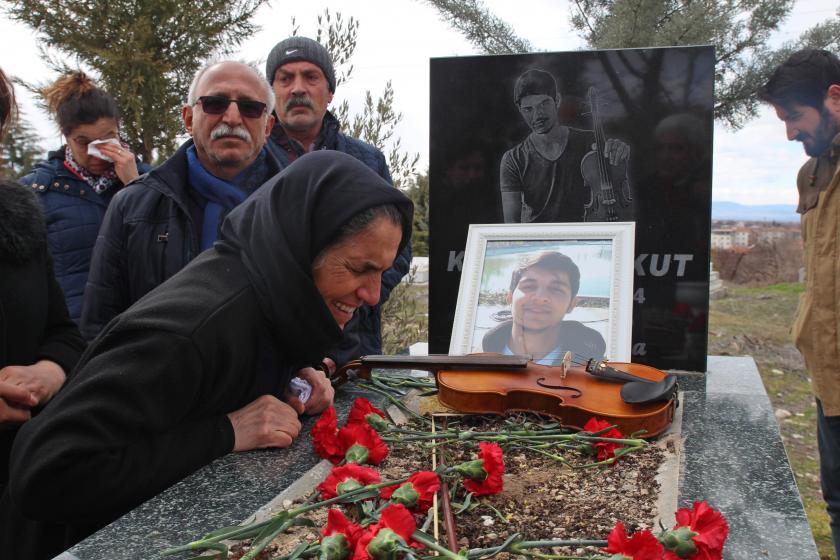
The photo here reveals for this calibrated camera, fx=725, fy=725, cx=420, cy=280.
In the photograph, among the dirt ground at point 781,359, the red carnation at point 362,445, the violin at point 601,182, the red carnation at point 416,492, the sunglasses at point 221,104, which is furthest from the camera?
the dirt ground at point 781,359

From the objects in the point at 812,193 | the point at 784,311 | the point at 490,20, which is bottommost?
the point at 784,311

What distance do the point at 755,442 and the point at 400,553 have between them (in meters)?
1.25

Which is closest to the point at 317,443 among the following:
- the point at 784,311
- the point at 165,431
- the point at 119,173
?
the point at 165,431

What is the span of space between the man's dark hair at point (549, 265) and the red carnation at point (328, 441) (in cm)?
Result: 115

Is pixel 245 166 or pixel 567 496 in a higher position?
pixel 245 166

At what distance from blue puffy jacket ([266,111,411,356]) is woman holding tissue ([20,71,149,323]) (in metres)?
0.67

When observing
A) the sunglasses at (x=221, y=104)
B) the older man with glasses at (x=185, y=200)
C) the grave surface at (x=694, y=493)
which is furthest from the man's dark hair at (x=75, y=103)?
the grave surface at (x=694, y=493)

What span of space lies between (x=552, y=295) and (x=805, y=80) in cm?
142

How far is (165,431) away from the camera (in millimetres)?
1643

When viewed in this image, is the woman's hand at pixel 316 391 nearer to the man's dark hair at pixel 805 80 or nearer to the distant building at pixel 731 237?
the man's dark hair at pixel 805 80

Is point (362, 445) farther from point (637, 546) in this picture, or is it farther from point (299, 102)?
point (299, 102)

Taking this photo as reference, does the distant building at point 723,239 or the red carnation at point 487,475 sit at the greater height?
the distant building at point 723,239

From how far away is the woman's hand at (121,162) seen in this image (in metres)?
→ 3.24

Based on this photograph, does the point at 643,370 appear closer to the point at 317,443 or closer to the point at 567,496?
the point at 567,496
